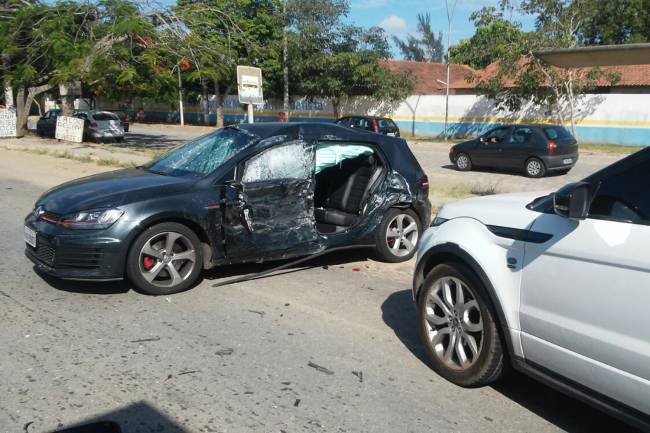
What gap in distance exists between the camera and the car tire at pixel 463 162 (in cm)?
1922

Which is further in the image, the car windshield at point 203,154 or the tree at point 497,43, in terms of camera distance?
the tree at point 497,43

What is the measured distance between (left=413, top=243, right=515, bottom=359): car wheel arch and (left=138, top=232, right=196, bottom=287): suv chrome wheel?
232cm

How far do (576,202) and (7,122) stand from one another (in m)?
30.0

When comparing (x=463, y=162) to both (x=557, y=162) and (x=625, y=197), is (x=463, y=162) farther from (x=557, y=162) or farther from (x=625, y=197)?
(x=625, y=197)

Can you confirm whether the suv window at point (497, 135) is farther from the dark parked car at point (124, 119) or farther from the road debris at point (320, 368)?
the dark parked car at point (124, 119)

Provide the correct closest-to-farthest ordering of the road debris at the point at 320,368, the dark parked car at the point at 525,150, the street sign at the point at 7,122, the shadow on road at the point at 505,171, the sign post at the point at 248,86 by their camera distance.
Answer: the road debris at the point at 320,368
the sign post at the point at 248,86
the dark parked car at the point at 525,150
the shadow on road at the point at 505,171
the street sign at the point at 7,122

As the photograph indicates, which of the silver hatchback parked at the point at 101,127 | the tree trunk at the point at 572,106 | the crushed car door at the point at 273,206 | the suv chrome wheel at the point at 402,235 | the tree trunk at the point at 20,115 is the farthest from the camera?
the tree trunk at the point at 20,115

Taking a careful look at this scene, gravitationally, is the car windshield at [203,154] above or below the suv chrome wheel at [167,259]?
above

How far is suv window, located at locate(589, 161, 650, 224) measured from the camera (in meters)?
2.92

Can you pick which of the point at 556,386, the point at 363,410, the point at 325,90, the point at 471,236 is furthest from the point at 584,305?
the point at 325,90

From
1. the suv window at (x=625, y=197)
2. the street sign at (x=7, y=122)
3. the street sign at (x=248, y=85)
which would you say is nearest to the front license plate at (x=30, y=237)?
the suv window at (x=625, y=197)

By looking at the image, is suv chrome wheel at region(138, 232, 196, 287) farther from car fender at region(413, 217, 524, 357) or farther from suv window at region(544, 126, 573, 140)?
suv window at region(544, 126, 573, 140)

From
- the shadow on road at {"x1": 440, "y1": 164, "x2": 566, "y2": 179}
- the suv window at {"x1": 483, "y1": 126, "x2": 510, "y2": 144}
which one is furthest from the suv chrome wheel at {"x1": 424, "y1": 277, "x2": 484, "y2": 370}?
the suv window at {"x1": 483, "y1": 126, "x2": 510, "y2": 144}

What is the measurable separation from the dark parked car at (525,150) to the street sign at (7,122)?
2116 centimetres
